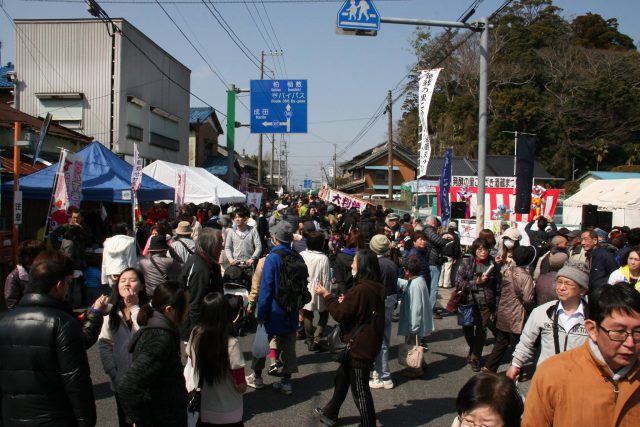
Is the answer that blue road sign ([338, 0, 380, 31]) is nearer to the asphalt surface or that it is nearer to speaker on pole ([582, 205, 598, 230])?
the asphalt surface

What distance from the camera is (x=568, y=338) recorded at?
362cm

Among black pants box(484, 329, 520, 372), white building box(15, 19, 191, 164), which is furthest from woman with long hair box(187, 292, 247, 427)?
white building box(15, 19, 191, 164)

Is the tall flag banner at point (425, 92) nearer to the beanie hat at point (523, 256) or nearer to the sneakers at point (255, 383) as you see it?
the beanie hat at point (523, 256)

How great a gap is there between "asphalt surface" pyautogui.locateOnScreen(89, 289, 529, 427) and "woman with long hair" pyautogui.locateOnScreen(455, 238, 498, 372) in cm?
49

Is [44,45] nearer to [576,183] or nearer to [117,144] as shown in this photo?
[117,144]

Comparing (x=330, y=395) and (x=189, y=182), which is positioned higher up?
(x=189, y=182)

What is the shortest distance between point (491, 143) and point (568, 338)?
135ft

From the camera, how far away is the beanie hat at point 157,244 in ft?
19.7

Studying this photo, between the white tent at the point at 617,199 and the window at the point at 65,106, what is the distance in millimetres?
20969

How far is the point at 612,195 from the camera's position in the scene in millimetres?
21125

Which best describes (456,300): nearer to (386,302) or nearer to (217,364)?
(386,302)

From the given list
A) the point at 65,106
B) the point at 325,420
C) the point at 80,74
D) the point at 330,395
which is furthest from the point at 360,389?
the point at 65,106

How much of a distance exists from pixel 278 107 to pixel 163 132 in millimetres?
7880

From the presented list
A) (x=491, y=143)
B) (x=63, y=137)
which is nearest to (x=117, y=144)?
(x=63, y=137)
